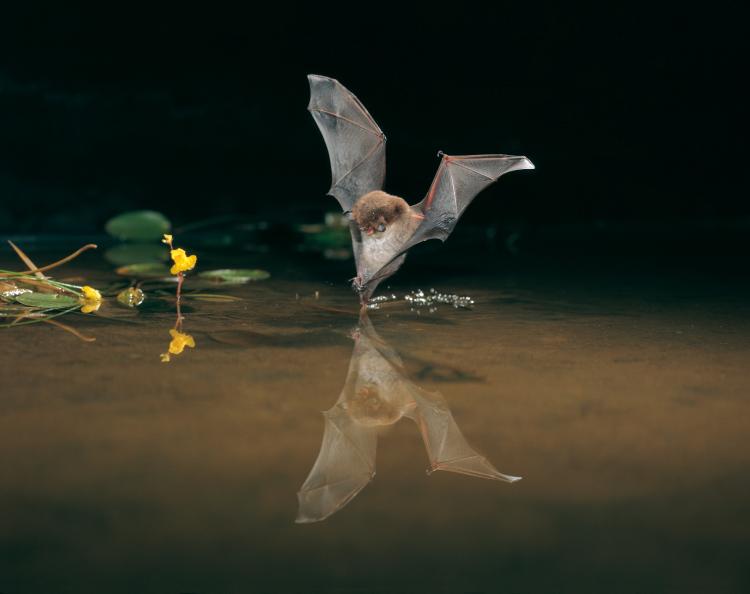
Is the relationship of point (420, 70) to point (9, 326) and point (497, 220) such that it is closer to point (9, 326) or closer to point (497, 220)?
point (497, 220)

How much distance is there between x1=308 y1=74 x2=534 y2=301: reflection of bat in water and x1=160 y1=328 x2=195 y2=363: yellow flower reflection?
36 cm

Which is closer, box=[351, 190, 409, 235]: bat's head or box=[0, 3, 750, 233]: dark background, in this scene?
box=[351, 190, 409, 235]: bat's head

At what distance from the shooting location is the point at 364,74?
3174 millimetres

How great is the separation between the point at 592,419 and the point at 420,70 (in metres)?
2.46

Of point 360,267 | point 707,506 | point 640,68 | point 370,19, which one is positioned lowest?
point 707,506

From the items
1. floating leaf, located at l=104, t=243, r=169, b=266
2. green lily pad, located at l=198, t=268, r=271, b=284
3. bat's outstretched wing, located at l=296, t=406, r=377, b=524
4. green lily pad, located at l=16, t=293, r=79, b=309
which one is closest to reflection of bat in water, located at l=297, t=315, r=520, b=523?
bat's outstretched wing, located at l=296, t=406, r=377, b=524

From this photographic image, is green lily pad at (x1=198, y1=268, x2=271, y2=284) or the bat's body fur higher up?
the bat's body fur

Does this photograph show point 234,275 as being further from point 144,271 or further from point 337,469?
point 337,469

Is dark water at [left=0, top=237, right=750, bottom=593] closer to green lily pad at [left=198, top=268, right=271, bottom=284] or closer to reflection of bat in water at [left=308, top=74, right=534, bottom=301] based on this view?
reflection of bat in water at [left=308, top=74, right=534, bottom=301]

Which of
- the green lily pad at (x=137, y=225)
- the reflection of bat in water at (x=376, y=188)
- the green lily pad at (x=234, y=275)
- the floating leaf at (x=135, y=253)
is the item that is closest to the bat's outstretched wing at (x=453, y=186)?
the reflection of bat in water at (x=376, y=188)

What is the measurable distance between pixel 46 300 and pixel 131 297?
0.50 ft

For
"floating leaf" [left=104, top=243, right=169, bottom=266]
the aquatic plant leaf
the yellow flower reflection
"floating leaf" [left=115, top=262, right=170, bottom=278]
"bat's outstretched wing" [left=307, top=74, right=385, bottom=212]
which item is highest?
"bat's outstretched wing" [left=307, top=74, right=385, bottom=212]

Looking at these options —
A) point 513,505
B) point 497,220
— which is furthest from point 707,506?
point 497,220

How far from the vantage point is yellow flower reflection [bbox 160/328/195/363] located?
1215 mm
